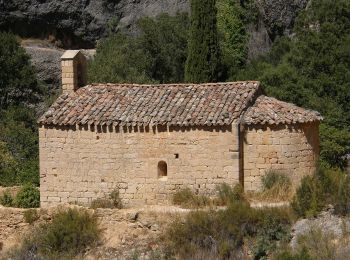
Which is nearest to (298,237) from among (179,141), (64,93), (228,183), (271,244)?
(271,244)

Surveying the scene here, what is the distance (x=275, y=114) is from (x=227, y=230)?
12.6 feet

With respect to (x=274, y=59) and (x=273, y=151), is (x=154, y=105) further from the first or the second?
(x=274, y=59)

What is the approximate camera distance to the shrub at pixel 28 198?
25.3 m

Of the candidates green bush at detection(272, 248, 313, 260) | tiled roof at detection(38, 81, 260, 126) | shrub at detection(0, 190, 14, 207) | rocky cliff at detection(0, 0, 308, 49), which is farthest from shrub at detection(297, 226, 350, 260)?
rocky cliff at detection(0, 0, 308, 49)

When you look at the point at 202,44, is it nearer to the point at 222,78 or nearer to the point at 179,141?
the point at 222,78

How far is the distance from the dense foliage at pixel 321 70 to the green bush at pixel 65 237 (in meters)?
11.7

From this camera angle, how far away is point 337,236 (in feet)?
65.4

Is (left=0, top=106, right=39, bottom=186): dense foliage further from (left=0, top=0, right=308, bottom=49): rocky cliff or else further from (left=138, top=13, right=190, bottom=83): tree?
(left=0, top=0, right=308, bottom=49): rocky cliff

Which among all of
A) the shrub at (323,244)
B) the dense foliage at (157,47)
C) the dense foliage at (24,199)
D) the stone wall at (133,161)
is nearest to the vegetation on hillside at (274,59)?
the dense foliage at (157,47)

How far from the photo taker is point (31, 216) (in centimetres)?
2289

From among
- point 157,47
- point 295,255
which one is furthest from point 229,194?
point 157,47

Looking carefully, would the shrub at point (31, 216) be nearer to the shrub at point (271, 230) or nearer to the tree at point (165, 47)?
the shrub at point (271, 230)

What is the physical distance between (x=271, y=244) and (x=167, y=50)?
2050cm

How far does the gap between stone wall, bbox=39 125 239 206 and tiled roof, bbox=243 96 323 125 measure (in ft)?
2.33
